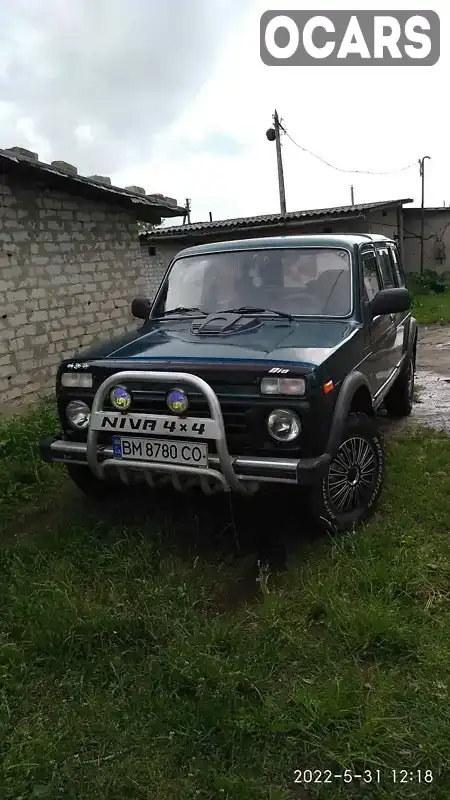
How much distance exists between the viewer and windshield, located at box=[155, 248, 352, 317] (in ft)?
13.1

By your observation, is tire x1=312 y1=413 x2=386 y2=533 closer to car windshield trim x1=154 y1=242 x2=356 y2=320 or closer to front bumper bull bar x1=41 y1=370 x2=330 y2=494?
front bumper bull bar x1=41 y1=370 x2=330 y2=494

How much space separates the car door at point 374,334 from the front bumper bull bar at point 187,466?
1.19 metres

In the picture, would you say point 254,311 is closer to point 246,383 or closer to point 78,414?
point 246,383

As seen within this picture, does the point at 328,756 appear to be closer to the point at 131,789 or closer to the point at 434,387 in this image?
the point at 131,789

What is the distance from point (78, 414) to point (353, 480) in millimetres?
1692

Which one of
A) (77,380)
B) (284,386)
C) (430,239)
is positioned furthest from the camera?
(430,239)

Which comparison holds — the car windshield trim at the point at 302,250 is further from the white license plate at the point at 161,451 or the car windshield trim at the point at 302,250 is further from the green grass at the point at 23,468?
the green grass at the point at 23,468

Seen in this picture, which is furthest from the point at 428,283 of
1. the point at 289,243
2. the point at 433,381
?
the point at 289,243

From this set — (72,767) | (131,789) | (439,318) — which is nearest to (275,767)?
(131,789)

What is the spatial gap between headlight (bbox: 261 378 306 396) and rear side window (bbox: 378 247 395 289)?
95.3 inches

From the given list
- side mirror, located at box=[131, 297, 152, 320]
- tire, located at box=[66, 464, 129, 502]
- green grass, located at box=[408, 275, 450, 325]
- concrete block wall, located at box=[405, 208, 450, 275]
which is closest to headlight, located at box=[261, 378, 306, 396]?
tire, located at box=[66, 464, 129, 502]

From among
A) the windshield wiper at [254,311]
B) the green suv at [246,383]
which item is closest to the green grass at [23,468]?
the green suv at [246,383]

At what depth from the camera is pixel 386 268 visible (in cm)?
533

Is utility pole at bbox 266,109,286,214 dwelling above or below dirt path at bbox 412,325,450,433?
above
